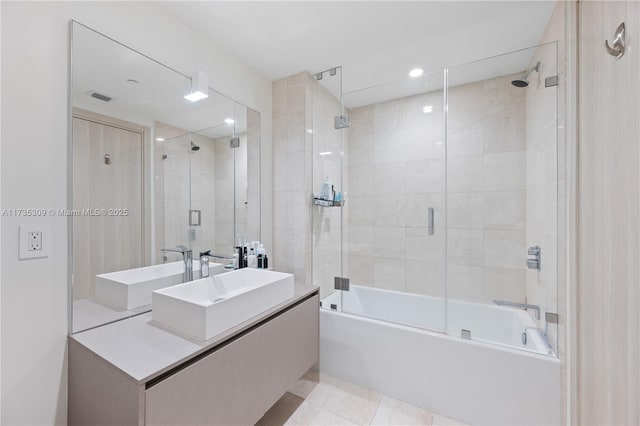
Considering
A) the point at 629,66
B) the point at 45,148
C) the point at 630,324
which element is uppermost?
the point at 629,66

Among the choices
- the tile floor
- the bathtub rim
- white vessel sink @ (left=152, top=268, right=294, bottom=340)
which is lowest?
the tile floor

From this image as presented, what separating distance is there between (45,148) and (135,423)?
1086 millimetres

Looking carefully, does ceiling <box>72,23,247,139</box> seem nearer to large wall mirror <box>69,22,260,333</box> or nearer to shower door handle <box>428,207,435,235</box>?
large wall mirror <box>69,22,260,333</box>

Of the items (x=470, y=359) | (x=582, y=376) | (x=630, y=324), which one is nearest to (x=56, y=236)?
(x=630, y=324)

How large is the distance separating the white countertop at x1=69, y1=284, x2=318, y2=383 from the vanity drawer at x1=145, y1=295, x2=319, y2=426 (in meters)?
0.05

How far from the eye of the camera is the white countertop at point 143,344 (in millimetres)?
910

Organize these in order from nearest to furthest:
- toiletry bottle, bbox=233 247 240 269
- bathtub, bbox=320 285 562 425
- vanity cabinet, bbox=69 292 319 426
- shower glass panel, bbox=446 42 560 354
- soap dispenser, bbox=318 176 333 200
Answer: vanity cabinet, bbox=69 292 319 426 → bathtub, bbox=320 285 562 425 → shower glass panel, bbox=446 42 560 354 → toiletry bottle, bbox=233 247 240 269 → soap dispenser, bbox=318 176 333 200

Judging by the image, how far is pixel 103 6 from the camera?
4.08ft

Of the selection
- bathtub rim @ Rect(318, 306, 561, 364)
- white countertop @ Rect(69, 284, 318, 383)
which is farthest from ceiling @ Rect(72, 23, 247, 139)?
bathtub rim @ Rect(318, 306, 561, 364)

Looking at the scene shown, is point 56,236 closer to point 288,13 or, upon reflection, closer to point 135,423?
point 135,423

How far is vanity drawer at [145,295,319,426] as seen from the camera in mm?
935

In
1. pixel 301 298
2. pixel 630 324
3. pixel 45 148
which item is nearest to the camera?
pixel 630 324

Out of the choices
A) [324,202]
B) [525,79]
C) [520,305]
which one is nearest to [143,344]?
[324,202]

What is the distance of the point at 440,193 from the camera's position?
230 centimetres
